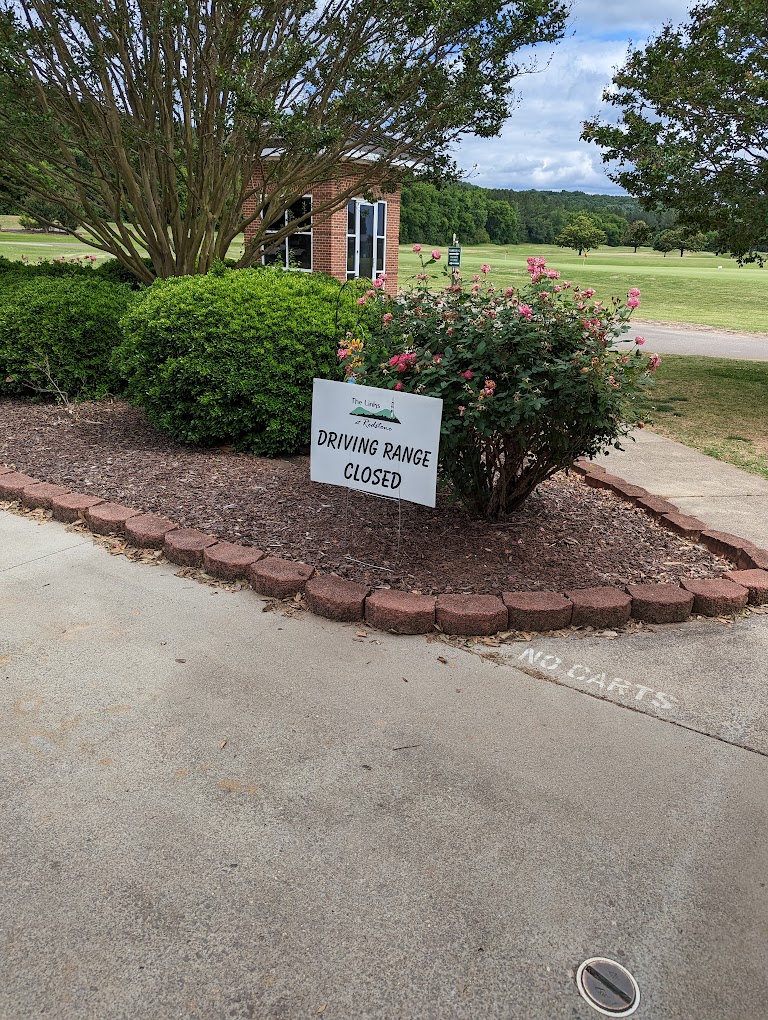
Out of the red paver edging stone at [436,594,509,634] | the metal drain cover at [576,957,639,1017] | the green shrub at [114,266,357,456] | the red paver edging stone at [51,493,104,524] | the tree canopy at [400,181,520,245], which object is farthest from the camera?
the tree canopy at [400,181,520,245]

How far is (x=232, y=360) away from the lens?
226 inches

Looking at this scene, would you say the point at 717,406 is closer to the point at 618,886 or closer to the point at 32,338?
the point at 32,338

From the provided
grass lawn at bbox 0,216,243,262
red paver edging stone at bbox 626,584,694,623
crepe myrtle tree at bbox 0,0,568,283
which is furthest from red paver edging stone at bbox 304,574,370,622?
grass lawn at bbox 0,216,243,262

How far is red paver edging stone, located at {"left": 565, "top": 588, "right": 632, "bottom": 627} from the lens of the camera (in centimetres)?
362

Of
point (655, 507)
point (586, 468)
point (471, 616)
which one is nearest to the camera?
point (471, 616)

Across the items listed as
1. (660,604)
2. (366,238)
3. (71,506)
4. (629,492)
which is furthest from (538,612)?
(366,238)

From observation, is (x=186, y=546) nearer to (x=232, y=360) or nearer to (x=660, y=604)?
(x=232, y=360)

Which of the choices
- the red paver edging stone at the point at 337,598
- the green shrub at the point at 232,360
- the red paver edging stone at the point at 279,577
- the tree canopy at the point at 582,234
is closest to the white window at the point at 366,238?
the green shrub at the point at 232,360

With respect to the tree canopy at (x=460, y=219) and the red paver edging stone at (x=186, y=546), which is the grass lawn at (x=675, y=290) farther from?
the tree canopy at (x=460, y=219)

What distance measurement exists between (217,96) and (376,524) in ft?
22.4

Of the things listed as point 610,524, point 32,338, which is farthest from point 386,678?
point 32,338

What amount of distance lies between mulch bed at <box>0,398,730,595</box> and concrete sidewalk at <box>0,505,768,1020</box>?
1.67 feet

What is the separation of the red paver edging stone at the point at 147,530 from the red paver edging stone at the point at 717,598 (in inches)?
108

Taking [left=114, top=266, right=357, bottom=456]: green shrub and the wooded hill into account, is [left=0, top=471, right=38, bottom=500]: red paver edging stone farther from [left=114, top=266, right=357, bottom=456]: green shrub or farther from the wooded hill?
the wooded hill
